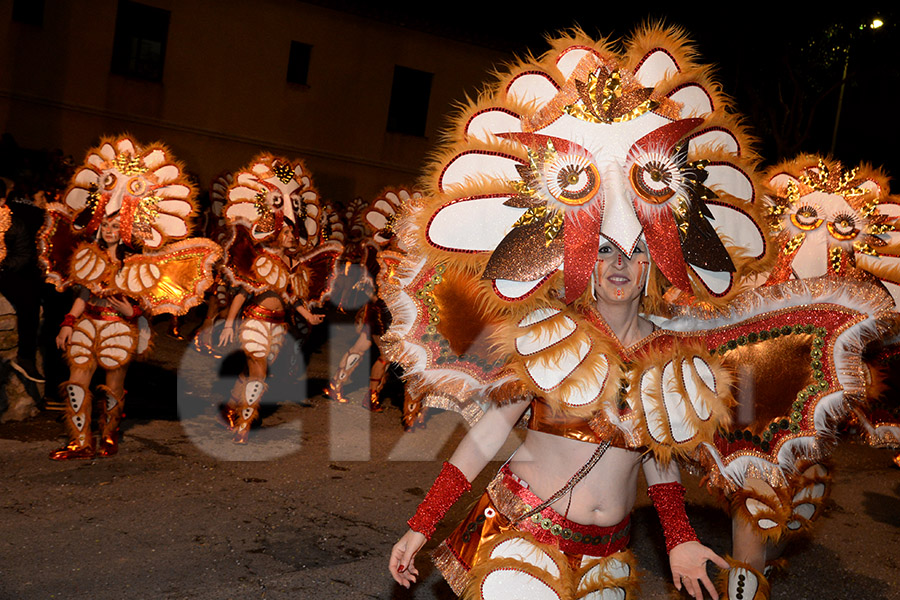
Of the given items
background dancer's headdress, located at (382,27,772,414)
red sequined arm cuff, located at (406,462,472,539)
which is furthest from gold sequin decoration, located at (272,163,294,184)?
red sequined arm cuff, located at (406,462,472,539)

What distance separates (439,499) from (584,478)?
1.55 feet

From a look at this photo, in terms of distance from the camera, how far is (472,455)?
8.38ft

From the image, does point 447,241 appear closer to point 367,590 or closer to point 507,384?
point 507,384

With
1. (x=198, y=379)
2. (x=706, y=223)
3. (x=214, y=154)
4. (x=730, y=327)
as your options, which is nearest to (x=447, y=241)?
(x=706, y=223)

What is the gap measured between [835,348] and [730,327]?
0.33m

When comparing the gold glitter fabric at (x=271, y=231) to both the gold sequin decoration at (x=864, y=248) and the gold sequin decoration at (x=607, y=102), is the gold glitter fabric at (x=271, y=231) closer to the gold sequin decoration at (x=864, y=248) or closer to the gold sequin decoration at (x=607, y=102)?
the gold sequin decoration at (x=864, y=248)

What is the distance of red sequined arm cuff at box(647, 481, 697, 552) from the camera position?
253cm

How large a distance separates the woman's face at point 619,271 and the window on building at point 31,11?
64.2ft

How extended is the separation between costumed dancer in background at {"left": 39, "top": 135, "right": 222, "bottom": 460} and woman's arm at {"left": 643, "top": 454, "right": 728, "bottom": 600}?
4.66 meters

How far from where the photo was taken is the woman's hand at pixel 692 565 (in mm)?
2453

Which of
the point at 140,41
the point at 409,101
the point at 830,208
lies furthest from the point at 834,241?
the point at 409,101

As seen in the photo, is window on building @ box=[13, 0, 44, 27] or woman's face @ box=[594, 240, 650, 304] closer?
woman's face @ box=[594, 240, 650, 304]

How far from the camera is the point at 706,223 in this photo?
252 centimetres

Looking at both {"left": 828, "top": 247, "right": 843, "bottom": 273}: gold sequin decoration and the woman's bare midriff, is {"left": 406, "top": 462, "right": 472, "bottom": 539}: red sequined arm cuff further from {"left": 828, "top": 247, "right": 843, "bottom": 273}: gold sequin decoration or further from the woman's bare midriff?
{"left": 828, "top": 247, "right": 843, "bottom": 273}: gold sequin decoration
